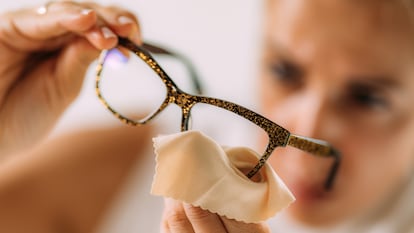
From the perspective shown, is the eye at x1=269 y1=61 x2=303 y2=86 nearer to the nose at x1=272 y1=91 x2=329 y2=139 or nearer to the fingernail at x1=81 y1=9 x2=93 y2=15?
the nose at x1=272 y1=91 x2=329 y2=139

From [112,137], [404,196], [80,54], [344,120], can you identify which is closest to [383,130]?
[344,120]

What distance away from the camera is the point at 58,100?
1.77 ft

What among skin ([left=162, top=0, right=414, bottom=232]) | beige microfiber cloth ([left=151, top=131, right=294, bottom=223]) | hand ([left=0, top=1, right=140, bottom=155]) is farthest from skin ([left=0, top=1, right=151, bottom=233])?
skin ([left=162, top=0, right=414, bottom=232])

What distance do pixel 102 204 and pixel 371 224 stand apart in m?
0.56

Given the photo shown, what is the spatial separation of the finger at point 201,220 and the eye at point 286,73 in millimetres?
458

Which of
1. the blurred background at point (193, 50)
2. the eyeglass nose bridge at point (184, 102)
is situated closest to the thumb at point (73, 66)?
the eyeglass nose bridge at point (184, 102)

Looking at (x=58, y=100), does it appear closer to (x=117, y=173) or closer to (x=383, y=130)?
(x=383, y=130)

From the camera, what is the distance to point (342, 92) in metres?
0.73

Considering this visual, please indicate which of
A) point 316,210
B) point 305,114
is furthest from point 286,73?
point 316,210

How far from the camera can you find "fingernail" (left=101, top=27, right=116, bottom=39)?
0.43 metres

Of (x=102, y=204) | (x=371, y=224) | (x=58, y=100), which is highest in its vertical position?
(x=58, y=100)

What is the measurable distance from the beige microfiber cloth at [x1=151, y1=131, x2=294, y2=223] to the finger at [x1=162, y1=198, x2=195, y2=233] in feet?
0.08

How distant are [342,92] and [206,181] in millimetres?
457

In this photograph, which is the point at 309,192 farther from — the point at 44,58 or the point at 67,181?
the point at 67,181
